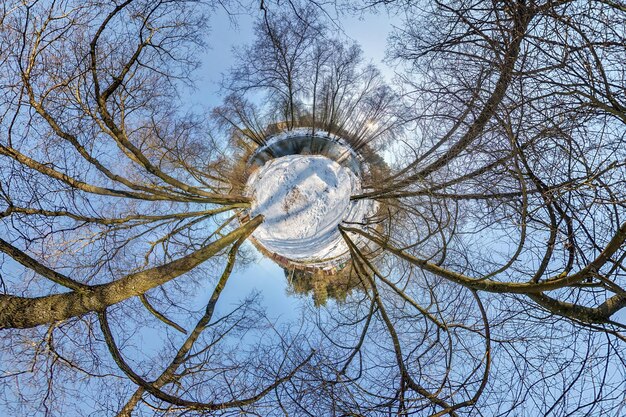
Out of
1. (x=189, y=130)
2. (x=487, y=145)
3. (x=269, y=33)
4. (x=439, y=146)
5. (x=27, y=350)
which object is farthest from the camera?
(x=189, y=130)

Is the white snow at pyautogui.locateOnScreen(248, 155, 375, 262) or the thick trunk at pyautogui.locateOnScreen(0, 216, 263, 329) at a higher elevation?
the white snow at pyautogui.locateOnScreen(248, 155, 375, 262)

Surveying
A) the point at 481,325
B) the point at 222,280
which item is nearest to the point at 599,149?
the point at 481,325

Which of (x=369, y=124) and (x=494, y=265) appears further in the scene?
(x=369, y=124)

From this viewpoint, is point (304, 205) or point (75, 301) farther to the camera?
point (304, 205)

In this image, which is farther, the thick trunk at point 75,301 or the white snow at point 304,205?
the white snow at point 304,205

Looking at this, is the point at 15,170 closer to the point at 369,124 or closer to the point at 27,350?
the point at 27,350

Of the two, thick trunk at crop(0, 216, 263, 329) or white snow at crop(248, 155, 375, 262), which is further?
white snow at crop(248, 155, 375, 262)

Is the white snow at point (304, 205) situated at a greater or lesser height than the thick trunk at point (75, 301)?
greater

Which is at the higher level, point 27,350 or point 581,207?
point 27,350
